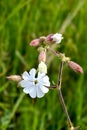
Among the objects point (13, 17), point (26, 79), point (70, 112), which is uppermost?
point (13, 17)

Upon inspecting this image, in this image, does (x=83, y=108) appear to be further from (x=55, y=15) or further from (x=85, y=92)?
(x=55, y=15)

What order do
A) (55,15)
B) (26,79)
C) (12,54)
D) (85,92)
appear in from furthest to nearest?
1. (55,15)
2. (12,54)
3. (85,92)
4. (26,79)

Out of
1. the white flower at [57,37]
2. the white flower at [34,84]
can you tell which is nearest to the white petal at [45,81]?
the white flower at [34,84]

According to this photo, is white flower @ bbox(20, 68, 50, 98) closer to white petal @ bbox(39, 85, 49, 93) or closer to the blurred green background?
white petal @ bbox(39, 85, 49, 93)

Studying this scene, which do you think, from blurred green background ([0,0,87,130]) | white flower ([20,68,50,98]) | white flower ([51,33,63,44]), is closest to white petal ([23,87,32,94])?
white flower ([20,68,50,98])

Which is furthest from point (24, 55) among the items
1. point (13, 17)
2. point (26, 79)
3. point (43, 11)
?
point (26, 79)

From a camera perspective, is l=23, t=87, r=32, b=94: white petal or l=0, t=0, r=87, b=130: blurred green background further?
l=0, t=0, r=87, b=130: blurred green background
